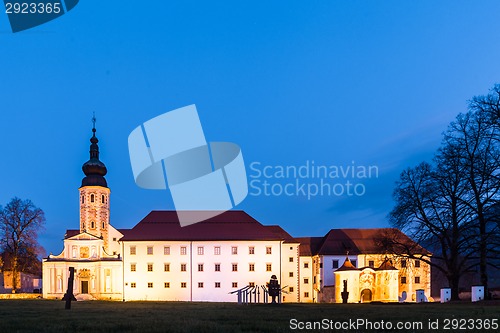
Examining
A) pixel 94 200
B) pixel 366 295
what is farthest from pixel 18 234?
pixel 366 295

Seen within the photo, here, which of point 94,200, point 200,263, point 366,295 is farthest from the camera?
point 94,200

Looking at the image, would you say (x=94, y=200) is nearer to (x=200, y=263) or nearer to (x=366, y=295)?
(x=200, y=263)

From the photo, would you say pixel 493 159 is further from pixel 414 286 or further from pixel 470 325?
pixel 414 286

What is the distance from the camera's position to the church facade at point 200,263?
200 feet

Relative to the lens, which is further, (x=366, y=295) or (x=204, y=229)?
(x=204, y=229)

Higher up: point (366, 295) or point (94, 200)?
point (94, 200)

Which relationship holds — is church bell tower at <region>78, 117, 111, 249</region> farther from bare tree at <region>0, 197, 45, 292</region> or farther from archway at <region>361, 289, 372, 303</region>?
archway at <region>361, 289, 372, 303</region>

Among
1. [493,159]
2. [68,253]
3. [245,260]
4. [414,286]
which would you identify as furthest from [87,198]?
[493,159]

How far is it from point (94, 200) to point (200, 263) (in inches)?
636

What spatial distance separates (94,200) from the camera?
67.6m

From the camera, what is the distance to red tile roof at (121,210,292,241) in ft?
204

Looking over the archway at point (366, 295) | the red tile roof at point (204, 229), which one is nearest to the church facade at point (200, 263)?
the red tile roof at point (204, 229)

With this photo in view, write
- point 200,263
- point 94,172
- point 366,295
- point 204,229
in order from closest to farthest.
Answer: point 366,295
point 200,263
point 204,229
point 94,172

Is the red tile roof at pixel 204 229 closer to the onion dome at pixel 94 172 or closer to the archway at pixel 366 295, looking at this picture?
the onion dome at pixel 94 172
